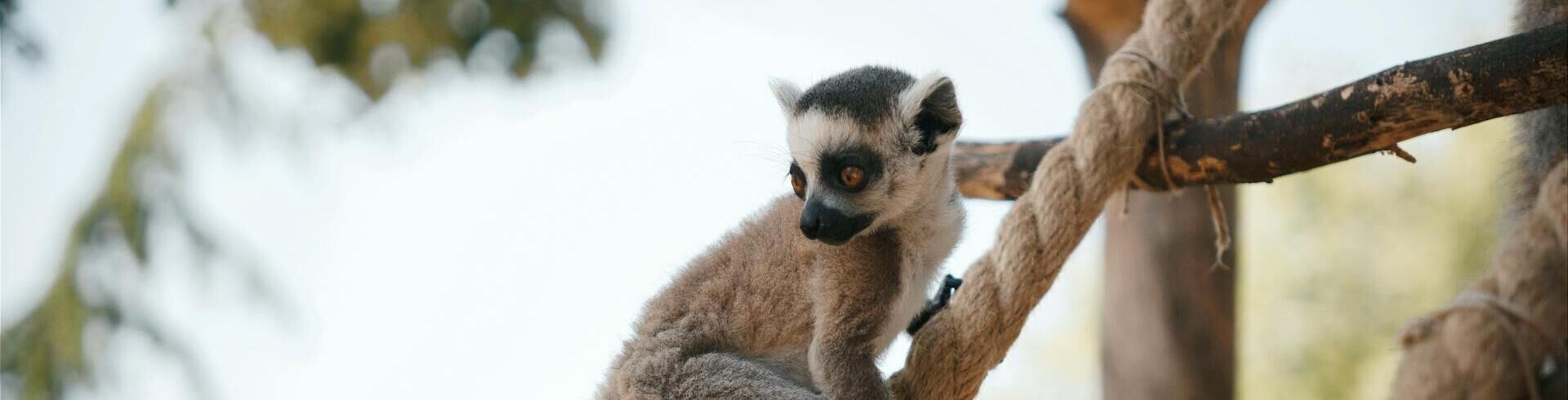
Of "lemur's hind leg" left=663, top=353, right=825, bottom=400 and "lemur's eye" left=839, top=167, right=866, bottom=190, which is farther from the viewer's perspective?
"lemur's eye" left=839, top=167, right=866, bottom=190

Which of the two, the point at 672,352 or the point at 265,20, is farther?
the point at 265,20

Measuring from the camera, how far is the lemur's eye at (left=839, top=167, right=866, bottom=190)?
8.67 ft

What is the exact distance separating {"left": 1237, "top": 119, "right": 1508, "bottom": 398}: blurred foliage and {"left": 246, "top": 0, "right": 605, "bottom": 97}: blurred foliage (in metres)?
5.51

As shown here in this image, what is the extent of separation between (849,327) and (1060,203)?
0.61 metres

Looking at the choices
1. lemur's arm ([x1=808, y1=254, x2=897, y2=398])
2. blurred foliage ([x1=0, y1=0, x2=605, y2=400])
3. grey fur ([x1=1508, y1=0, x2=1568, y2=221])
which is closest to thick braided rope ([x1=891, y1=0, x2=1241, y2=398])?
lemur's arm ([x1=808, y1=254, x2=897, y2=398])

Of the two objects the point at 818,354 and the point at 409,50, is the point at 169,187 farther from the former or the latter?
the point at 818,354

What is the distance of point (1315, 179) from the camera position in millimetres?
8523

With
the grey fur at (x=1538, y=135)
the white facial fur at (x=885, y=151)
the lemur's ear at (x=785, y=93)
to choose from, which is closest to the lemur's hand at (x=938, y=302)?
the white facial fur at (x=885, y=151)

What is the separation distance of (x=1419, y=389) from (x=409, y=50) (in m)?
4.79

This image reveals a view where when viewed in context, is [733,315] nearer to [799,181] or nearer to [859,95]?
[799,181]

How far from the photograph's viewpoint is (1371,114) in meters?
2.46

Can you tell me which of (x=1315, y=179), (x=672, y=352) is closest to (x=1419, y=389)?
(x=672, y=352)

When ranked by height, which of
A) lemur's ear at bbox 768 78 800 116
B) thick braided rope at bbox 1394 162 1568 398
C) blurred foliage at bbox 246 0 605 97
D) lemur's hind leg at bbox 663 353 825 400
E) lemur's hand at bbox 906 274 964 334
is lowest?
thick braided rope at bbox 1394 162 1568 398

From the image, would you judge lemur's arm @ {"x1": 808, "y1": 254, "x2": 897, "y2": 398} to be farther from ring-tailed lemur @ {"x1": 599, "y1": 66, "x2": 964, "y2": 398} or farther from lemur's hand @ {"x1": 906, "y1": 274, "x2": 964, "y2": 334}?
lemur's hand @ {"x1": 906, "y1": 274, "x2": 964, "y2": 334}
